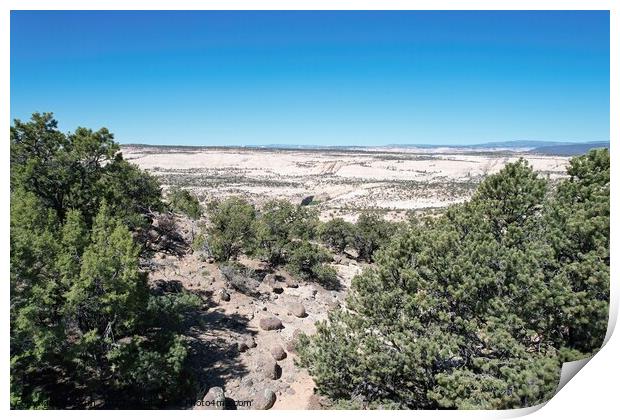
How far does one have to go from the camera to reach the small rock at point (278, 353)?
18922 mm

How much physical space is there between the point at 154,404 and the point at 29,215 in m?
7.55

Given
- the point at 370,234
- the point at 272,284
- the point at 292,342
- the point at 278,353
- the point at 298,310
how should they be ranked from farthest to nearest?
the point at 370,234, the point at 272,284, the point at 298,310, the point at 292,342, the point at 278,353

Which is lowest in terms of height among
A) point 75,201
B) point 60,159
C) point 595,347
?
point 595,347

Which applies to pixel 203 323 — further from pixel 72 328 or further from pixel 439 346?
pixel 439 346

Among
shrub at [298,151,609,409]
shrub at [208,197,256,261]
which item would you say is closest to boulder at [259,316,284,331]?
shrub at [208,197,256,261]

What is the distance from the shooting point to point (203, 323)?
20.4m

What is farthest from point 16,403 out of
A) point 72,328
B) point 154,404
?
point 154,404

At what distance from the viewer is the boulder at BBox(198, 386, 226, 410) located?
14.2 m

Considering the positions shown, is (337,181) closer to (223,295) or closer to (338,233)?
(338,233)

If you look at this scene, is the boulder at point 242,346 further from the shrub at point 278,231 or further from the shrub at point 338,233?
the shrub at point 338,233

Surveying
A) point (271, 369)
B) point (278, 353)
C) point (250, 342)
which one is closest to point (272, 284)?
point (250, 342)

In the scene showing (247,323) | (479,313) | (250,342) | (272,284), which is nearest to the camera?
(479,313)

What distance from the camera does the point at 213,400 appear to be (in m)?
14.5

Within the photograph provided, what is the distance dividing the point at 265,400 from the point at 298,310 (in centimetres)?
826
